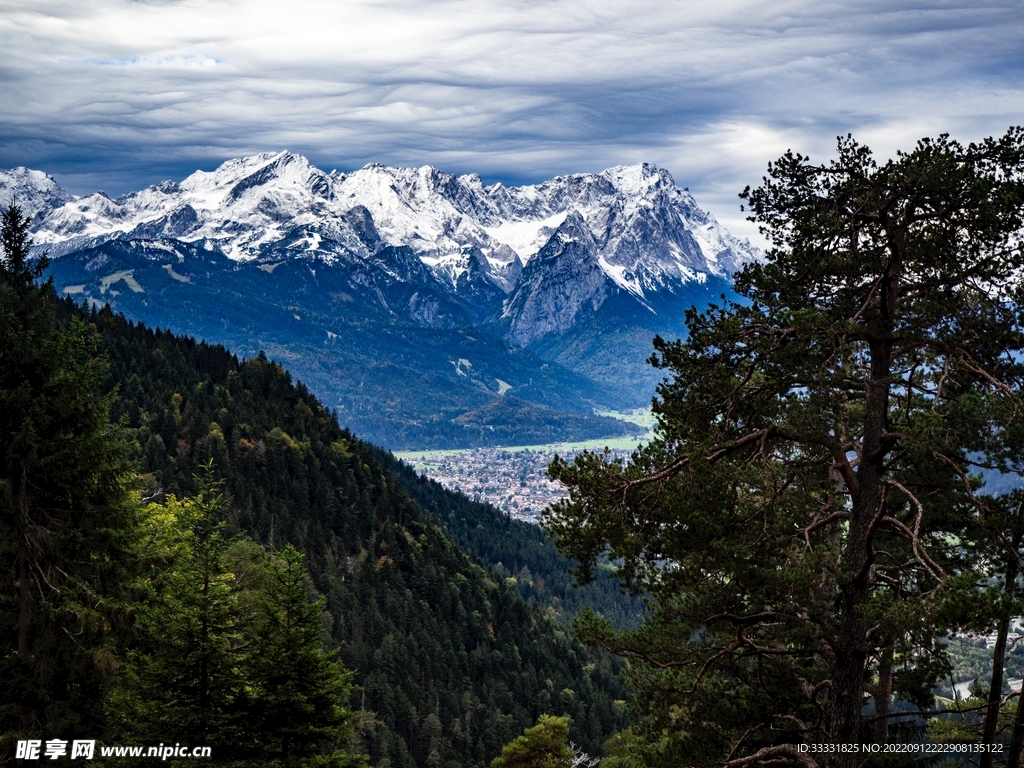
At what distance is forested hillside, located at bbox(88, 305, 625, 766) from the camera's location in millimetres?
112438

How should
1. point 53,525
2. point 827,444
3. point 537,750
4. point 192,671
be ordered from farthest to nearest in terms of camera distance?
point 537,750, point 53,525, point 192,671, point 827,444

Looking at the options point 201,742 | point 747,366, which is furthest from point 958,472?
→ point 201,742

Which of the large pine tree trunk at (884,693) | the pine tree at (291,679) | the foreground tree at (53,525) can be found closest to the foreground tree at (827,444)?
the large pine tree trunk at (884,693)

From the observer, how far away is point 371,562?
137 meters

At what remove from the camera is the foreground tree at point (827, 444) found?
56.9 ft

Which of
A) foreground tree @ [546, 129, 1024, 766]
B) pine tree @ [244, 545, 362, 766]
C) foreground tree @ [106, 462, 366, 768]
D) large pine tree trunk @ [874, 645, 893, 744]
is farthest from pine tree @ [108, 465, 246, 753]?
large pine tree trunk @ [874, 645, 893, 744]

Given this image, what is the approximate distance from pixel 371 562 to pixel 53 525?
4473 inches

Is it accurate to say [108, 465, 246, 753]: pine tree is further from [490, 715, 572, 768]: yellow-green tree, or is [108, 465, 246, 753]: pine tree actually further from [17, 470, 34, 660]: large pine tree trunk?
[490, 715, 572, 768]: yellow-green tree

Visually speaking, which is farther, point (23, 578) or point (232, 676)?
point (23, 578)

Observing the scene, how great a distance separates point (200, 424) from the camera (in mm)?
142125

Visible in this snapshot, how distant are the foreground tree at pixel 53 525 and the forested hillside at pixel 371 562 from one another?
236ft

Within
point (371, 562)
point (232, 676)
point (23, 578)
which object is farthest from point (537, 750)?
point (371, 562)

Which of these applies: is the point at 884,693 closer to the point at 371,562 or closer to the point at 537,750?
the point at 537,750

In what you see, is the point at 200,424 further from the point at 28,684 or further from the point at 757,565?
the point at 757,565
